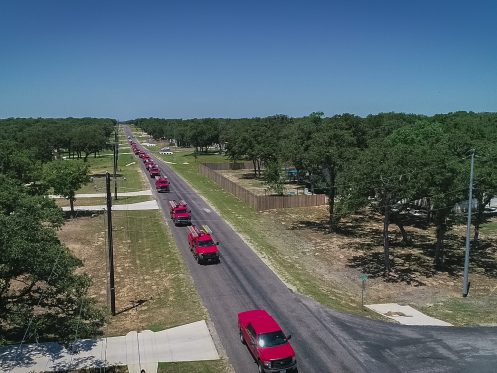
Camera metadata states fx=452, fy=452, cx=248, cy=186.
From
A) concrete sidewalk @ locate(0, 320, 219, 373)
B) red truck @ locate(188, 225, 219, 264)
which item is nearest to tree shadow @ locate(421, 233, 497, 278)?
red truck @ locate(188, 225, 219, 264)

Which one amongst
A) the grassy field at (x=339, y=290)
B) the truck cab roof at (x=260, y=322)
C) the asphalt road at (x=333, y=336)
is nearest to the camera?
the truck cab roof at (x=260, y=322)

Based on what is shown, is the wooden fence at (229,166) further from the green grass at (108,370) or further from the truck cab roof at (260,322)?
the green grass at (108,370)

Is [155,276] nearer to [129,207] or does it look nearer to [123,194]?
[129,207]

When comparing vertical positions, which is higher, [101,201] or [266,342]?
[266,342]

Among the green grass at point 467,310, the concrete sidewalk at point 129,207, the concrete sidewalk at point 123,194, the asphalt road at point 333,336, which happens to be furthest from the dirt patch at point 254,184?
the green grass at point 467,310

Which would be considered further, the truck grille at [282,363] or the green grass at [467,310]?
the green grass at [467,310]

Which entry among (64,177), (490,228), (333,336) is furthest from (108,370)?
(490,228)

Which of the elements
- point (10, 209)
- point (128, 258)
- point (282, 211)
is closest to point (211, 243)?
point (128, 258)

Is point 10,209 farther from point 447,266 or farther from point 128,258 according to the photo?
point 447,266
